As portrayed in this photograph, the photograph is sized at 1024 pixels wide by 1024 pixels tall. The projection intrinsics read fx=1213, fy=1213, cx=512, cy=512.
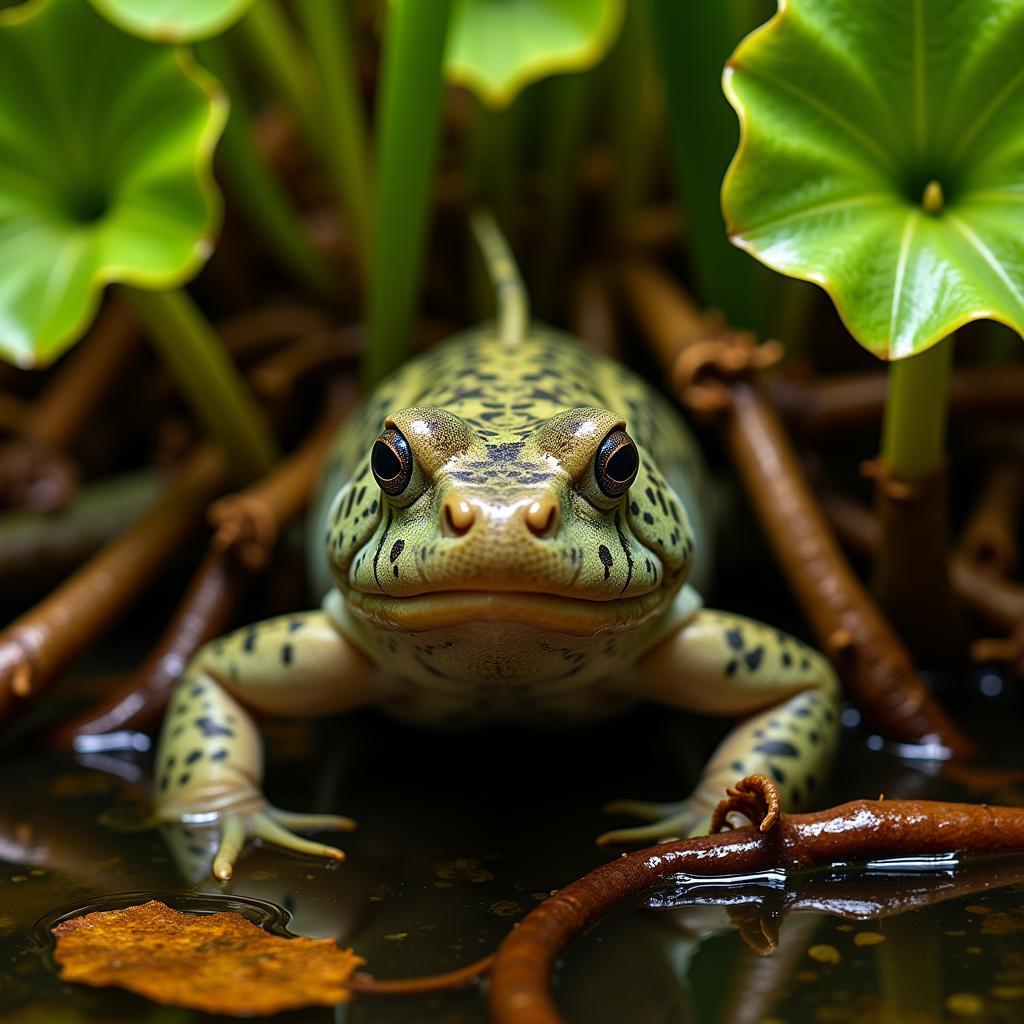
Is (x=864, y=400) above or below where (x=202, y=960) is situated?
above

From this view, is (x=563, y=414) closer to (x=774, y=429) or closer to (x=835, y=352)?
(x=774, y=429)

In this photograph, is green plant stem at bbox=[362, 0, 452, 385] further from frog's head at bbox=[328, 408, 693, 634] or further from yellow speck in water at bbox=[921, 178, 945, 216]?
yellow speck in water at bbox=[921, 178, 945, 216]

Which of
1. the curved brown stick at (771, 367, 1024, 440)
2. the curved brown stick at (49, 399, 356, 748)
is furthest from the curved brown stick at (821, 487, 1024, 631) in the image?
the curved brown stick at (49, 399, 356, 748)

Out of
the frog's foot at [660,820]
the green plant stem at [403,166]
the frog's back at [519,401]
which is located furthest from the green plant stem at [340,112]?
the frog's foot at [660,820]

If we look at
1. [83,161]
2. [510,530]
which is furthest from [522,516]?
[83,161]

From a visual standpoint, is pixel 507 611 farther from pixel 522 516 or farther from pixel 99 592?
pixel 99 592

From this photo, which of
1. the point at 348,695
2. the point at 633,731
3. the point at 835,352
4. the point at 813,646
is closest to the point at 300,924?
the point at 348,695
